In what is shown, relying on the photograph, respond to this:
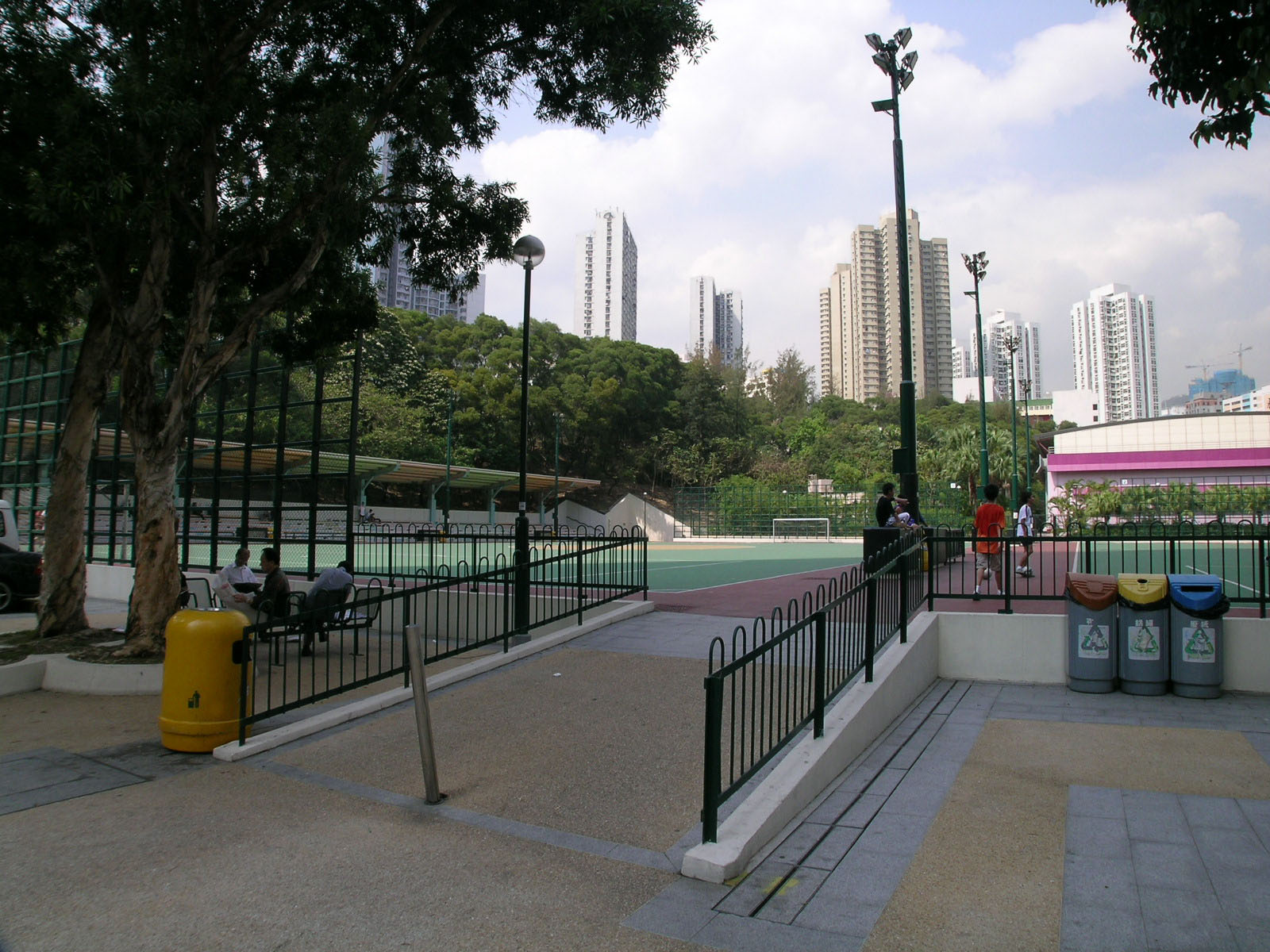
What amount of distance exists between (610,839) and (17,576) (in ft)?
49.1

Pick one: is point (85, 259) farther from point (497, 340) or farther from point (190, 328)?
point (497, 340)

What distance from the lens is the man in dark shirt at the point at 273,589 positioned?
32.1 feet

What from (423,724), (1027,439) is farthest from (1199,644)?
(1027,439)

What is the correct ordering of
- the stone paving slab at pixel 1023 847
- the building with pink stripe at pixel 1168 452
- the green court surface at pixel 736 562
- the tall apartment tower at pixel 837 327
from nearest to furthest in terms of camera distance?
the stone paving slab at pixel 1023 847 < the green court surface at pixel 736 562 < the building with pink stripe at pixel 1168 452 < the tall apartment tower at pixel 837 327

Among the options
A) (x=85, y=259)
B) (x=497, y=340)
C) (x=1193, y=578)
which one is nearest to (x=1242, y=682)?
(x=1193, y=578)

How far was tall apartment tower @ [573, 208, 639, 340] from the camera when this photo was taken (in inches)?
4653

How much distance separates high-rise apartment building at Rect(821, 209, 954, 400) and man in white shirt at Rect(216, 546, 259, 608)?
89.2 meters

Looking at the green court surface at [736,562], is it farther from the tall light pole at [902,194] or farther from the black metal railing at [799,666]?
the black metal railing at [799,666]

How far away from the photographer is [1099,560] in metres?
18.2

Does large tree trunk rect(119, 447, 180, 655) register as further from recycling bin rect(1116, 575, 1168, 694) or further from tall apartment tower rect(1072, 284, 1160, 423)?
tall apartment tower rect(1072, 284, 1160, 423)

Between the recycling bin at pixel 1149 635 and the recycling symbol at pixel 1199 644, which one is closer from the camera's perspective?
the recycling symbol at pixel 1199 644

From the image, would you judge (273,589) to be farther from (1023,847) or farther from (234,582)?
(1023,847)

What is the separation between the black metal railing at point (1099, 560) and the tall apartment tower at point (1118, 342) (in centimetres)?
11079

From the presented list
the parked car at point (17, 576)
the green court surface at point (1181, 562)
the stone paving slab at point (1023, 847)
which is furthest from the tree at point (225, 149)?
the green court surface at point (1181, 562)
